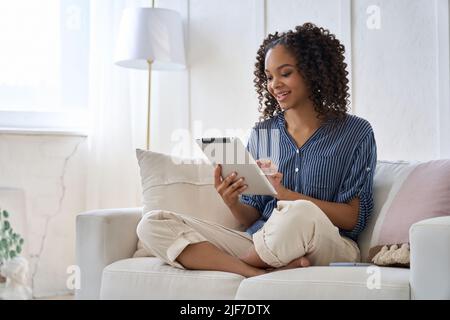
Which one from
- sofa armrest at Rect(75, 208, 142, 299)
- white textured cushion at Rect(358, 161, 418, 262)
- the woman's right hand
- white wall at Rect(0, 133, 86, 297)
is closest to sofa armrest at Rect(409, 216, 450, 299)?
white textured cushion at Rect(358, 161, 418, 262)

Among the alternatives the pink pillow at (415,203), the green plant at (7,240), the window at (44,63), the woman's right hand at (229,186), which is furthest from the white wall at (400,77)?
the green plant at (7,240)

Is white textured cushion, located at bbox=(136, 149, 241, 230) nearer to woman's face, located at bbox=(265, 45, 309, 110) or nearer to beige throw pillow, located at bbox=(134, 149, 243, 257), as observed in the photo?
beige throw pillow, located at bbox=(134, 149, 243, 257)

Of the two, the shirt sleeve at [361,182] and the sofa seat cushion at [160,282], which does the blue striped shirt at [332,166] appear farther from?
the sofa seat cushion at [160,282]

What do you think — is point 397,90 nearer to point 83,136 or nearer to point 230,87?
point 230,87

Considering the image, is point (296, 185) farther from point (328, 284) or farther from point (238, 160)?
point (328, 284)

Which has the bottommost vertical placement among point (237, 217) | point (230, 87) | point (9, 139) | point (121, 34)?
point (237, 217)

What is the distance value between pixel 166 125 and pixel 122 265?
154cm

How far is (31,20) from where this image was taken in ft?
12.1

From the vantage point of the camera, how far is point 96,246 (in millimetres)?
2330

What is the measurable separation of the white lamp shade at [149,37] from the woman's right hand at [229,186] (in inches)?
47.9

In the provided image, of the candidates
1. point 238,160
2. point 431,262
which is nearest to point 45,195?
point 238,160

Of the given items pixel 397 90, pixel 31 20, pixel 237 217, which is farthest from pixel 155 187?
pixel 31 20

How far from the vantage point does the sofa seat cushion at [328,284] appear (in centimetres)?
180

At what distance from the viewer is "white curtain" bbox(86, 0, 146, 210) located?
365cm
